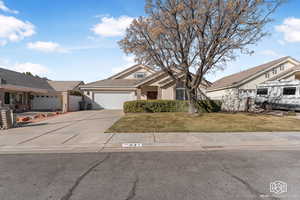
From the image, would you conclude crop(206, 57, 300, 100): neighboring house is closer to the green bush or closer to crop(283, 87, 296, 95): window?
crop(283, 87, 296, 95): window

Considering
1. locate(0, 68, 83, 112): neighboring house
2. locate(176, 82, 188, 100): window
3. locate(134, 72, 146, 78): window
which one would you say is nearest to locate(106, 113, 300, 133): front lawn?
locate(176, 82, 188, 100): window

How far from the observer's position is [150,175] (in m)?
3.75

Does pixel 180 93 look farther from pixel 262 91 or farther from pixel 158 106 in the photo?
pixel 262 91

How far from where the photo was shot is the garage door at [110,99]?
72.4 ft

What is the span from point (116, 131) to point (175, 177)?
202 inches

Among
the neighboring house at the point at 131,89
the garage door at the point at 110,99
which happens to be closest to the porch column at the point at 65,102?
the neighboring house at the point at 131,89

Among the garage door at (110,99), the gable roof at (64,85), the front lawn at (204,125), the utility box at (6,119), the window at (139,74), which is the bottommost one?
the front lawn at (204,125)

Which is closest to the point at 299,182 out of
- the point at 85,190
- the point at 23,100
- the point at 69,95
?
the point at 85,190

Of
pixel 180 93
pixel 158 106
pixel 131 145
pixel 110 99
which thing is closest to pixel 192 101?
pixel 158 106

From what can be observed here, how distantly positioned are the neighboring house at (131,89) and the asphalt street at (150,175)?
12748mm

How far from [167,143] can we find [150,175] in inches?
104

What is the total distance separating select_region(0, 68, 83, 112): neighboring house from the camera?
17547 mm

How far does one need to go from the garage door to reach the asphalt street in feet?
55.8

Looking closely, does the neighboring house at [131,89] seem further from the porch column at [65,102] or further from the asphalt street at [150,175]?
the asphalt street at [150,175]
